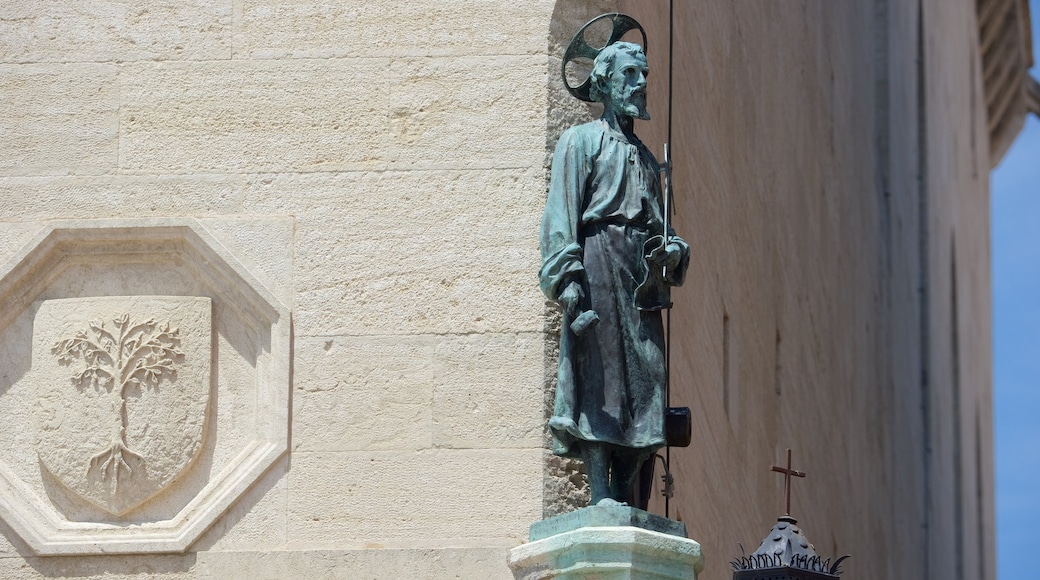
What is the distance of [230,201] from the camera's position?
1044 cm

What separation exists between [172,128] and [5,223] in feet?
2.69

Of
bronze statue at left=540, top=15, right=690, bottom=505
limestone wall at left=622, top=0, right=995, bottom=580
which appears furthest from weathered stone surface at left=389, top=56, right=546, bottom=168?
limestone wall at left=622, top=0, right=995, bottom=580

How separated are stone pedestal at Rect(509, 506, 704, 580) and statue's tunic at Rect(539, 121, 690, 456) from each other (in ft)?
1.04

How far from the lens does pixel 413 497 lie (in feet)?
32.4

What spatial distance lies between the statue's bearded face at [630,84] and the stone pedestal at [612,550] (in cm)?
165

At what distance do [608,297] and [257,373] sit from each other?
1791mm

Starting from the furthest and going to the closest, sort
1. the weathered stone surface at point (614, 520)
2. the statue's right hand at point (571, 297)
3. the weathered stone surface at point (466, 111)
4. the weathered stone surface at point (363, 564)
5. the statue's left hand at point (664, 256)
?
the weathered stone surface at point (466, 111) < the weathered stone surface at point (363, 564) < the statue's left hand at point (664, 256) < the statue's right hand at point (571, 297) < the weathered stone surface at point (614, 520)

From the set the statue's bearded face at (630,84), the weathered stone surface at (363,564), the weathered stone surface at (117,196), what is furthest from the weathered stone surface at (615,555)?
the weathered stone surface at (117,196)

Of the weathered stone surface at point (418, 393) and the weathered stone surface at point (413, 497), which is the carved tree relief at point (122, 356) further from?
the weathered stone surface at point (413, 497)

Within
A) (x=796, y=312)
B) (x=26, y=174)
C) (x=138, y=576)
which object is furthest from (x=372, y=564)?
(x=796, y=312)

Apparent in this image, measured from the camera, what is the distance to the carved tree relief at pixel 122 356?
33.5ft

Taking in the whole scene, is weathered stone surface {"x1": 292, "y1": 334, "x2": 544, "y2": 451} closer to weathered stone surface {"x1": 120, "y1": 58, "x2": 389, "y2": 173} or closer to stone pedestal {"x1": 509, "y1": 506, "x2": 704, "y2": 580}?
weathered stone surface {"x1": 120, "y1": 58, "x2": 389, "y2": 173}

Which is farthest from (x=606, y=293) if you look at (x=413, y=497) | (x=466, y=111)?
(x=466, y=111)

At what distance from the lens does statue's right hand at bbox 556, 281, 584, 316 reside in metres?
9.07
